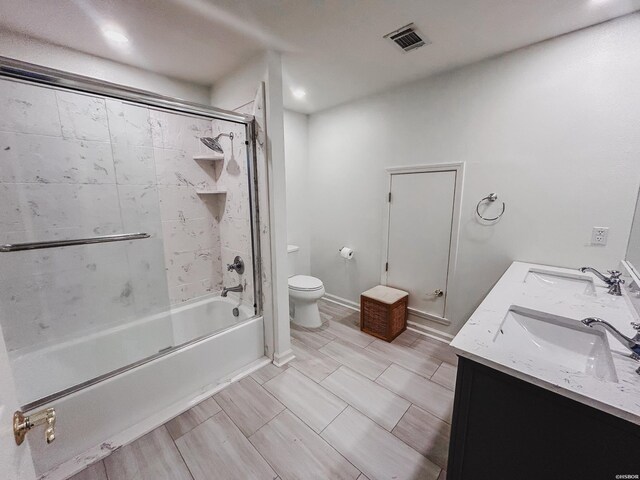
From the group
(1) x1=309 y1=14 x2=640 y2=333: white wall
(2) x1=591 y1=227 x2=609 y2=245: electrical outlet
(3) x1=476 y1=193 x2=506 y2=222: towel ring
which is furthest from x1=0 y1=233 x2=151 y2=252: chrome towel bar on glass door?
(2) x1=591 y1=227 x2=609 y2=245: electrical outlet

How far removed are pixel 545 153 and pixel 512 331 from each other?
4.61 feet

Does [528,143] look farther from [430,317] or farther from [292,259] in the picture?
[292,259]

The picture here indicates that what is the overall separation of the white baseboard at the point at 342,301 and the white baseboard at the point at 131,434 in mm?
1520

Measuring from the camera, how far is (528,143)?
1.87 meters

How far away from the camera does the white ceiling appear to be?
1.42 meters

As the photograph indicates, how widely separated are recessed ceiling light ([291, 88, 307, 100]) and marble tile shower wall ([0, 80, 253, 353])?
0.80 m

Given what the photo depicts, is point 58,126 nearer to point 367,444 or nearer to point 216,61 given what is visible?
point 216,61

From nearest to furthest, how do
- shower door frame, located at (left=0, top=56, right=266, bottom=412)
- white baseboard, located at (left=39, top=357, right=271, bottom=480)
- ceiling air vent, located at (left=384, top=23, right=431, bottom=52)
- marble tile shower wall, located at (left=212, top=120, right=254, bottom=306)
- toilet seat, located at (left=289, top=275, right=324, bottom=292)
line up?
shower door frame, located at (left=0, top=56, right=266, bottom=412) → white baseboard, located at (left=39, top=357, right=271, bottom=480) → ceiling air vent, located at (left=384, top=23, right=431, bottom=52) → marble tile shower wall, located at (left=212, top=120, right=254, bottom=306) → toilet seat, located at (left=289, top=275, right=324, bottom=292)

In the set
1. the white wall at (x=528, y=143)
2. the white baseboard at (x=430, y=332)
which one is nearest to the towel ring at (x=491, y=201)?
the white wall at (x=528, y=143)

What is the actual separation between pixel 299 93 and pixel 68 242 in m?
2.29

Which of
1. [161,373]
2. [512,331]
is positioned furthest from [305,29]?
[161,373]

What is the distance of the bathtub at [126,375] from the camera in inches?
54.1

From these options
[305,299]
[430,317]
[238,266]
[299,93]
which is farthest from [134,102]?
[430,317]

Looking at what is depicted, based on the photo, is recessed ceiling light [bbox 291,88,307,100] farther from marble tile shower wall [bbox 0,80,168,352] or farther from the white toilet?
the white toilet
